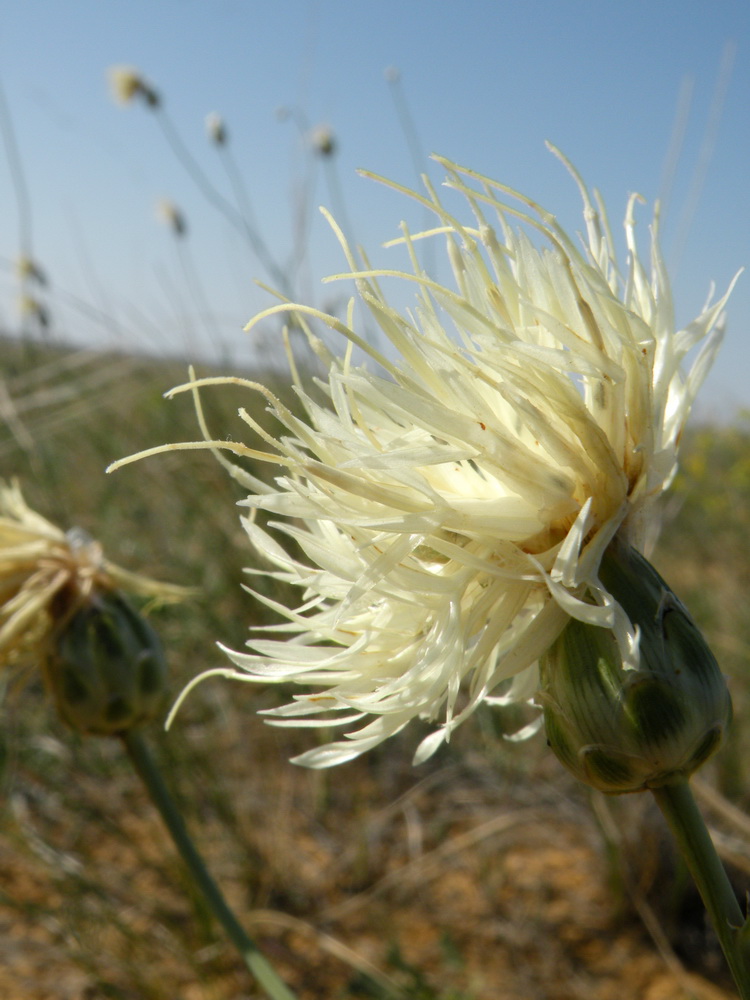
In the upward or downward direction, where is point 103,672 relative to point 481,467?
downward

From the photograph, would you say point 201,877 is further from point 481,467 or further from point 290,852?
point 290,852

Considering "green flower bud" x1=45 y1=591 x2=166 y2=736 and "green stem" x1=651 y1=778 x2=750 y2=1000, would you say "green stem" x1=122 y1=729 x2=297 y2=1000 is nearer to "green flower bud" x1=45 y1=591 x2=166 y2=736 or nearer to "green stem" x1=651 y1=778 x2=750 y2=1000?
"green flower bud" x1=45 y1=591 x2=166 y2=736

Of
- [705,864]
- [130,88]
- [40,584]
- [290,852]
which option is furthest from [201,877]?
[130,88]

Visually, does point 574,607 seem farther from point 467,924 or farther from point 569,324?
point 467,924

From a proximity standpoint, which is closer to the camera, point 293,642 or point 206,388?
point 293,642

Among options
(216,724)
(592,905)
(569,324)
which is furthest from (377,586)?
(216,724)

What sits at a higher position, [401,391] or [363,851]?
[401,391]

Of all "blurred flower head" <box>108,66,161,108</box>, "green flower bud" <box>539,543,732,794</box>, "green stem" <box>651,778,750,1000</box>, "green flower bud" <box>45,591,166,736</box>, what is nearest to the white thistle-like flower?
"green flower bud" <box>539,543,732,794</box>
